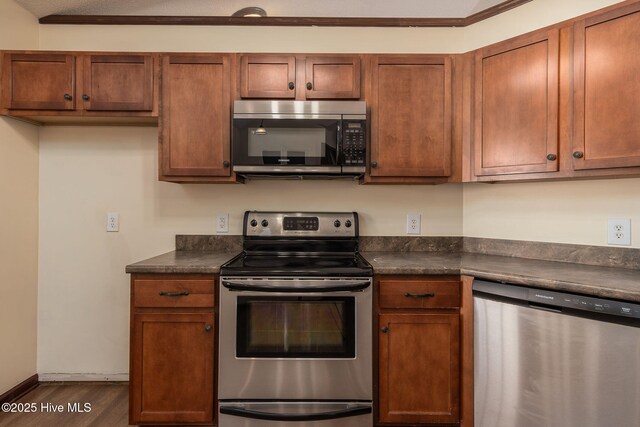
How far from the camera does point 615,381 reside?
129 centimetres

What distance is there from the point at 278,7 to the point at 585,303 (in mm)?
2357

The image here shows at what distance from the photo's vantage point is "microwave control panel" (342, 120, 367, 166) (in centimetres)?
200

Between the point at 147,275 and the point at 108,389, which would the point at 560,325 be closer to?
the point at 147,275

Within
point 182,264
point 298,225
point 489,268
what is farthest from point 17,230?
point 489,268

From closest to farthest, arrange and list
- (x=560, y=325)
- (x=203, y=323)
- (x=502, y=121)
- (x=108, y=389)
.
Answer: (x=560, y=325) < (x=203, y=323) < (x=502, y=121) < (x=108, y=389)

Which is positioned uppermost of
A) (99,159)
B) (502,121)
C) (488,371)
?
(502,121)

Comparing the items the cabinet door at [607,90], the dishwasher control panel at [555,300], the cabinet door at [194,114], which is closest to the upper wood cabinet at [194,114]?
the cabinet door at [194,114]

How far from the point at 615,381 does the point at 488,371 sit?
48 cm

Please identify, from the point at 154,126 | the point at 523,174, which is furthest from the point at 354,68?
the point at 154,126

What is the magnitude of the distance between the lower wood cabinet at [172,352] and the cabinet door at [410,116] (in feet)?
4.14

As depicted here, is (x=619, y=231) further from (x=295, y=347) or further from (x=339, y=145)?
(x=295, y=347)

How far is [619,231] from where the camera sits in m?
1.77

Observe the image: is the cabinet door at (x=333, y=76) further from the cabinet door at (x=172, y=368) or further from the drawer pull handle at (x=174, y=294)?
the cabinet door at (x=172, y=368)

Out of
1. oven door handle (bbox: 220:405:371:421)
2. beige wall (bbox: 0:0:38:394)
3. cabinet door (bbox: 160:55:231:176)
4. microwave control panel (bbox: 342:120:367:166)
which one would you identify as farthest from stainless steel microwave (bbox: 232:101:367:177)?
beige wall (bbox: 0:0:38:394)
